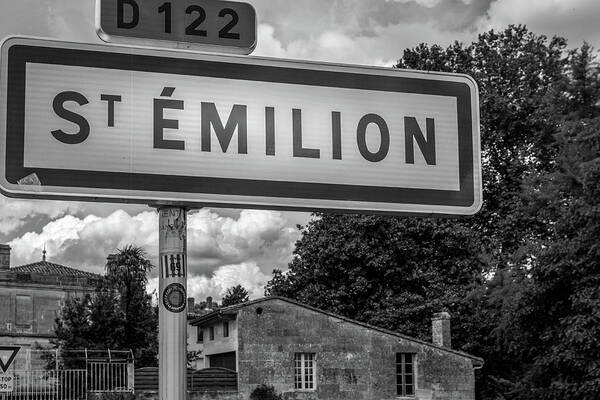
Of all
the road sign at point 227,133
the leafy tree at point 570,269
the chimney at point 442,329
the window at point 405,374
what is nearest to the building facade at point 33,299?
the chimney at point 442,329

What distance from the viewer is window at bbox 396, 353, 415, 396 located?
108ft

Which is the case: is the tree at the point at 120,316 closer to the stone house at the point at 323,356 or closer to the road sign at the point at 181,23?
the stone house at the point at 323,356

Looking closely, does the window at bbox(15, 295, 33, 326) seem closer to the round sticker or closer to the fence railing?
the fence railing

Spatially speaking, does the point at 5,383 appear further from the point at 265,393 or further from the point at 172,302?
the point at 172,302

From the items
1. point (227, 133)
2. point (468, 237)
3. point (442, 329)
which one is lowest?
point (442, 329)

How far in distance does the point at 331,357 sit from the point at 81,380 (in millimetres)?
8623

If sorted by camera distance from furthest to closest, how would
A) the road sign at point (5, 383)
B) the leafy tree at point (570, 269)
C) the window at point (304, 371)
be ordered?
the window at point (304, 371)
the leafy tree at point (570, 269)
the road sign at point (5, 383)

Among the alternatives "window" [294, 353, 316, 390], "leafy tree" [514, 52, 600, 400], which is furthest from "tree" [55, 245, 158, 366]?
"leafy tree" [514, 52, 600, 400]

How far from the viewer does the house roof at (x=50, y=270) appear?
2308 inches

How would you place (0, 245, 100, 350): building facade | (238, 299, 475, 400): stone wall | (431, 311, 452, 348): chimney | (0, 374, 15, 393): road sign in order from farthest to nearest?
(0, 245, 100, 350): building facade < (431, 311, 452, 348): chimney < (238, 299, 475, 400): stone wall < (0, 374, 15, 393): road sign

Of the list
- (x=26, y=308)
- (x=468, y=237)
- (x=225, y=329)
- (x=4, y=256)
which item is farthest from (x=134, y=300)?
(x=4, y=256)

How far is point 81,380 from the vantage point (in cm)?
2811

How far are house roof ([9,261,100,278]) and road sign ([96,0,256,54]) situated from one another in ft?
190

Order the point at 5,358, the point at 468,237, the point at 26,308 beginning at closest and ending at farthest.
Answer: the point at 5,358 → the point at 468,237 → the point at 26,308
